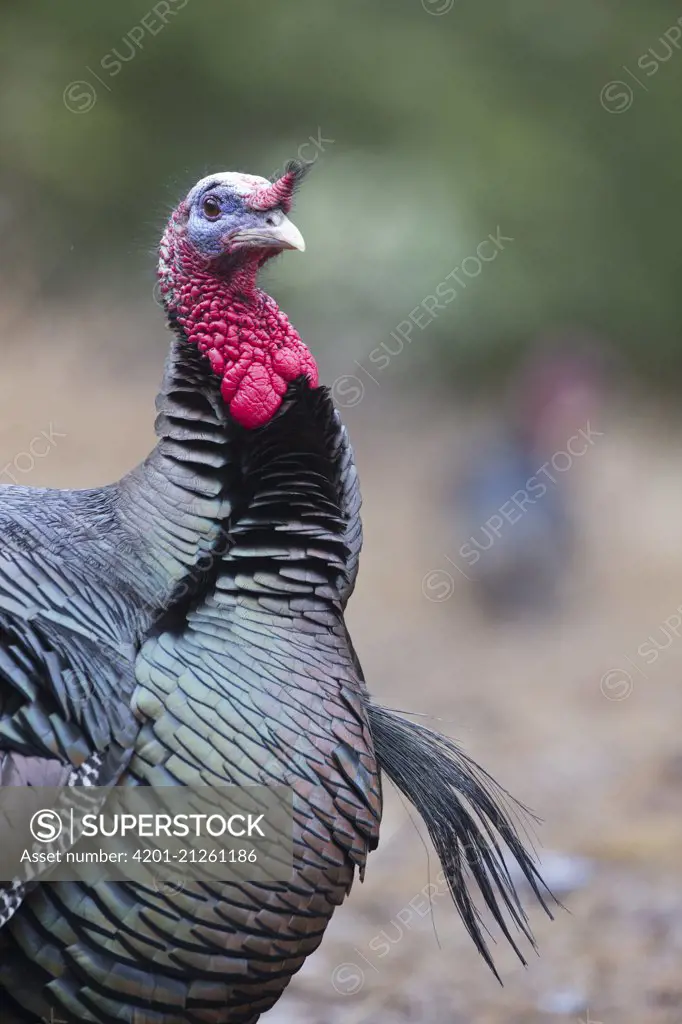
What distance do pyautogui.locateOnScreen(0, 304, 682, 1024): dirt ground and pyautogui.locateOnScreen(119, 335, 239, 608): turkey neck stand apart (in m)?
1.45

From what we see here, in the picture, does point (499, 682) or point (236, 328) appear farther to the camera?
point (499, 682)

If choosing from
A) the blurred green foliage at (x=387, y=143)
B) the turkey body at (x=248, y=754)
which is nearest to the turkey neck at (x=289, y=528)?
the turkey body at (x=248, y=754)

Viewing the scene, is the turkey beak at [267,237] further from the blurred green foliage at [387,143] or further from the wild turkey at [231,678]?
the blurred green foliage at [387,143]

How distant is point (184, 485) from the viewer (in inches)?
91.4

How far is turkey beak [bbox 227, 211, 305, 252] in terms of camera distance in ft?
7.67

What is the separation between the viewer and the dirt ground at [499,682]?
3529 millimetres

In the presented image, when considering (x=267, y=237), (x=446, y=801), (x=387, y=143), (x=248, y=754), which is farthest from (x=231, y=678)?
(x=387, y=143)

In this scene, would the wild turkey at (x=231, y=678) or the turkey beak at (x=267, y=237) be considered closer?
the wild turkey at (x=231, y=678)

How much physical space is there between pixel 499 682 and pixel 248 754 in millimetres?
3957

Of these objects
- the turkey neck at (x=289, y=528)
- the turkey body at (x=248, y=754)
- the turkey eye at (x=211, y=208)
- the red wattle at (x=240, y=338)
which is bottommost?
the turkey body at (x=248, y=754)

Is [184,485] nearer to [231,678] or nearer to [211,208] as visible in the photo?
[231,678]

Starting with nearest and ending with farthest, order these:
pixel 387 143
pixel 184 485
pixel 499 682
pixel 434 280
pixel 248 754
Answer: pixel 248 754 < pixel 184 485 < pixel 499 682 < pixel 434 280 < pixel 387 143

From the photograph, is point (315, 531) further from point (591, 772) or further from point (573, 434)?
point (573, 434)

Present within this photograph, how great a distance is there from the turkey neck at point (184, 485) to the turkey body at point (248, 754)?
44 mm
